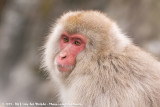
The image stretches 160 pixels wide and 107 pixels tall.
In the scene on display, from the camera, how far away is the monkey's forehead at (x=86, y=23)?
5047 mm

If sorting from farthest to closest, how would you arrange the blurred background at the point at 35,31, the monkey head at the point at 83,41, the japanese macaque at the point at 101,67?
the blurred background at the point at 35,31, the monkey head at the point at 83,41, the japanese macaque at the point at 101,67

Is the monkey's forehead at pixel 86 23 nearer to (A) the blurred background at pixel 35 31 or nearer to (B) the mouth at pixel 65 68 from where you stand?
(B) the mouth at pixel 65 68

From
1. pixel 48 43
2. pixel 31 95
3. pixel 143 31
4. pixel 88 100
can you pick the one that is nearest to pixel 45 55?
pixel 48 43

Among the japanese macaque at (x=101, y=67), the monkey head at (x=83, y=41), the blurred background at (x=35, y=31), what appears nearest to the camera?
the japanese macaque at (x=101, y=67)

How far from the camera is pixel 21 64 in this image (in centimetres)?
1302

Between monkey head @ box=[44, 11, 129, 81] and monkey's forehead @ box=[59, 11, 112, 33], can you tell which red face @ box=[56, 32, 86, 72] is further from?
monkey's forehead @ box=[59, 11, 112, 33]

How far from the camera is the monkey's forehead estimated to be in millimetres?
5047

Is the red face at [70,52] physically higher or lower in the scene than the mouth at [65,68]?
higher

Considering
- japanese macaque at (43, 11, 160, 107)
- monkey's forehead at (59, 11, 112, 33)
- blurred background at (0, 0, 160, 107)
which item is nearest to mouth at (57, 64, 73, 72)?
japanese macaque at (43, 11, 160, 107)

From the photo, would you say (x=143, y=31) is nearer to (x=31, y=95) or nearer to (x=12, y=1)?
(x=31, y=95)

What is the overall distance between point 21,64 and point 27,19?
6.36ft

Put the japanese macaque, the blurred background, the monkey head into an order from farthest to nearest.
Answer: the blurred background → the monkey head → the japanese macaque

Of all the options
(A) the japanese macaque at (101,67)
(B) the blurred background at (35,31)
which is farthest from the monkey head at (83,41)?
(B) the blurred background at (35,31)

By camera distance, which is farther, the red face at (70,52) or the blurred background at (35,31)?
the blurred background at (35,31)
